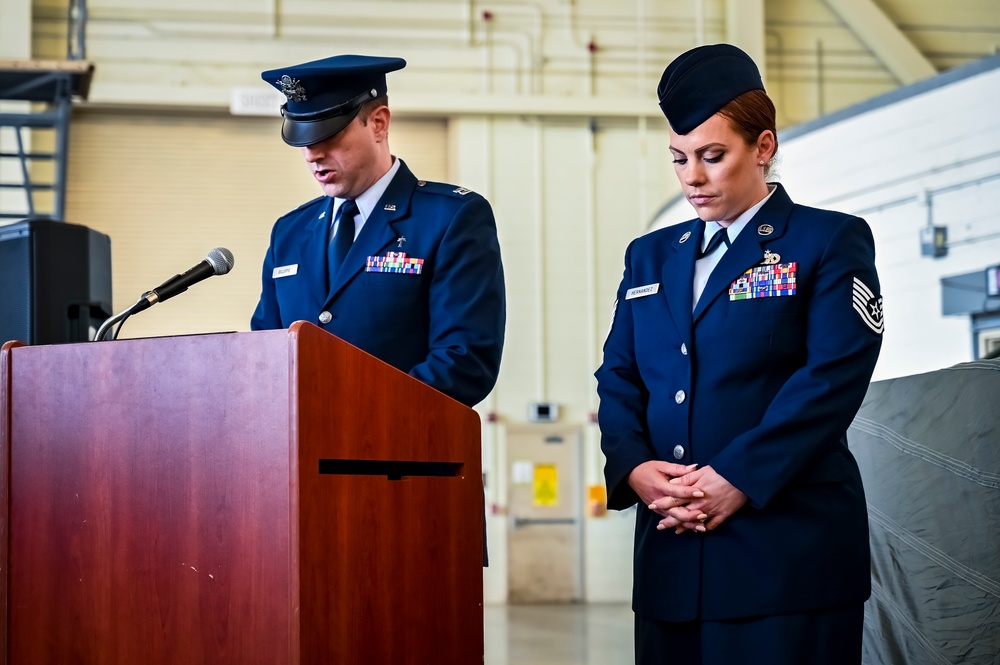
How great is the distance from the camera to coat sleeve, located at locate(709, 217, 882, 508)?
1.70m

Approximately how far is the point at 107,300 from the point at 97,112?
669 cm

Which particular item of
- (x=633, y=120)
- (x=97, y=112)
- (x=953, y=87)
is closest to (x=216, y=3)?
(x=97, y=112)

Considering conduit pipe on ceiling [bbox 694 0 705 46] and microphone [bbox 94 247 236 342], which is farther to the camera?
conduit pipe on ceiling [bbox 694 0 705 46]

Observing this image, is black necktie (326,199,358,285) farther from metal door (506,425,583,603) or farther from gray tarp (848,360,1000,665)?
metal door (506,425,583,603)

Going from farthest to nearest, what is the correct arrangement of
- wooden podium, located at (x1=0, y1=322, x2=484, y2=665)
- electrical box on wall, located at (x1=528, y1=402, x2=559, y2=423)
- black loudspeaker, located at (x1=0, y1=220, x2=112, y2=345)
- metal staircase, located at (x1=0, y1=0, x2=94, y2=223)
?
1. electrical box on wall, located at (x1=528, y1=402, x2=559, y2=423)
2. metal staircase, located at (x1=0, y1=0, x2=94, y2=223)
3. black loudspeaker, located at (x1=0, y1=220, x2=112, y2=345)
4. wooden podium, located at (x1=0, y1=322, x2=484, y2=665)

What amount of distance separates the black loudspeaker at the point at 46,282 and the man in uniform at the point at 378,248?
0.98 m

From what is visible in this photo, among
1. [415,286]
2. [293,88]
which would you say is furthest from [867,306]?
[293,88]

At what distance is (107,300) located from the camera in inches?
124

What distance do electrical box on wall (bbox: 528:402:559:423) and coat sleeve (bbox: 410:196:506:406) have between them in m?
7.35

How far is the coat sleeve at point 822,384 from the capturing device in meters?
1.70

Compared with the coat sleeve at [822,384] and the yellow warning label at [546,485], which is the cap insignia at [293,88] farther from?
the yellow warning label at [546,485]

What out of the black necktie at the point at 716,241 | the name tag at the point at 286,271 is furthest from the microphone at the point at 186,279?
the black necktie at the point at 716,241

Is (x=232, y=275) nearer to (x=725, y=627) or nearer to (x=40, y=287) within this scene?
(x=40, y=287)

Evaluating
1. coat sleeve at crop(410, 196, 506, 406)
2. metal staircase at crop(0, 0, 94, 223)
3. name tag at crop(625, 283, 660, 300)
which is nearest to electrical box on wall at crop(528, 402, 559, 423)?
metal staircase at crop(0, 0, 94, 223)
